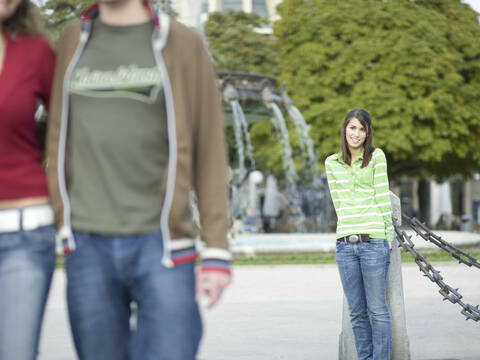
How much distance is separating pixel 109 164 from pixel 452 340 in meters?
5.51

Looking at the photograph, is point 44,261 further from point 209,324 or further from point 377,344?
point 209,324

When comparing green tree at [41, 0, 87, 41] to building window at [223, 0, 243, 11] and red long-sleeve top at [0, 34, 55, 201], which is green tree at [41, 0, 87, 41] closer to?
red long-sleeve top at [0, 34, 55, 201]

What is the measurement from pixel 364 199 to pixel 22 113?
9.64 feet

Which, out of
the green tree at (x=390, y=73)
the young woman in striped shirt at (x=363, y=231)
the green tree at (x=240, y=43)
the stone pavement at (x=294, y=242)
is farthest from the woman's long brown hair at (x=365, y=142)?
the green tree at (x=240, y=43)

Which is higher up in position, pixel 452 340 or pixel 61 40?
pixel 61 40

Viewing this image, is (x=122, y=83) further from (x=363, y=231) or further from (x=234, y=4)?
(x=234, y=4)

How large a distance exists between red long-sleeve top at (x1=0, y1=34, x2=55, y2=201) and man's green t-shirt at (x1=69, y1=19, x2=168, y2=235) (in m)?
0.22

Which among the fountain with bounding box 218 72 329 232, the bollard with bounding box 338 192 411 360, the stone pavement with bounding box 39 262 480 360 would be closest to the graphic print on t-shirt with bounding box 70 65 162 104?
the bollard with bounding box 338 192 411 360

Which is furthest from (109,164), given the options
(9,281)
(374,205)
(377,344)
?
(377,344)

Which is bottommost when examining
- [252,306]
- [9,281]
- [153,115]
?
[252,306]

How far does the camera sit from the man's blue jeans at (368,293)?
4.95 m

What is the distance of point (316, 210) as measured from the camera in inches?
1225

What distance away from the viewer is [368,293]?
5.02 m

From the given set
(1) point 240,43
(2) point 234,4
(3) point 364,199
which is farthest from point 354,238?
(2) point 234,4
